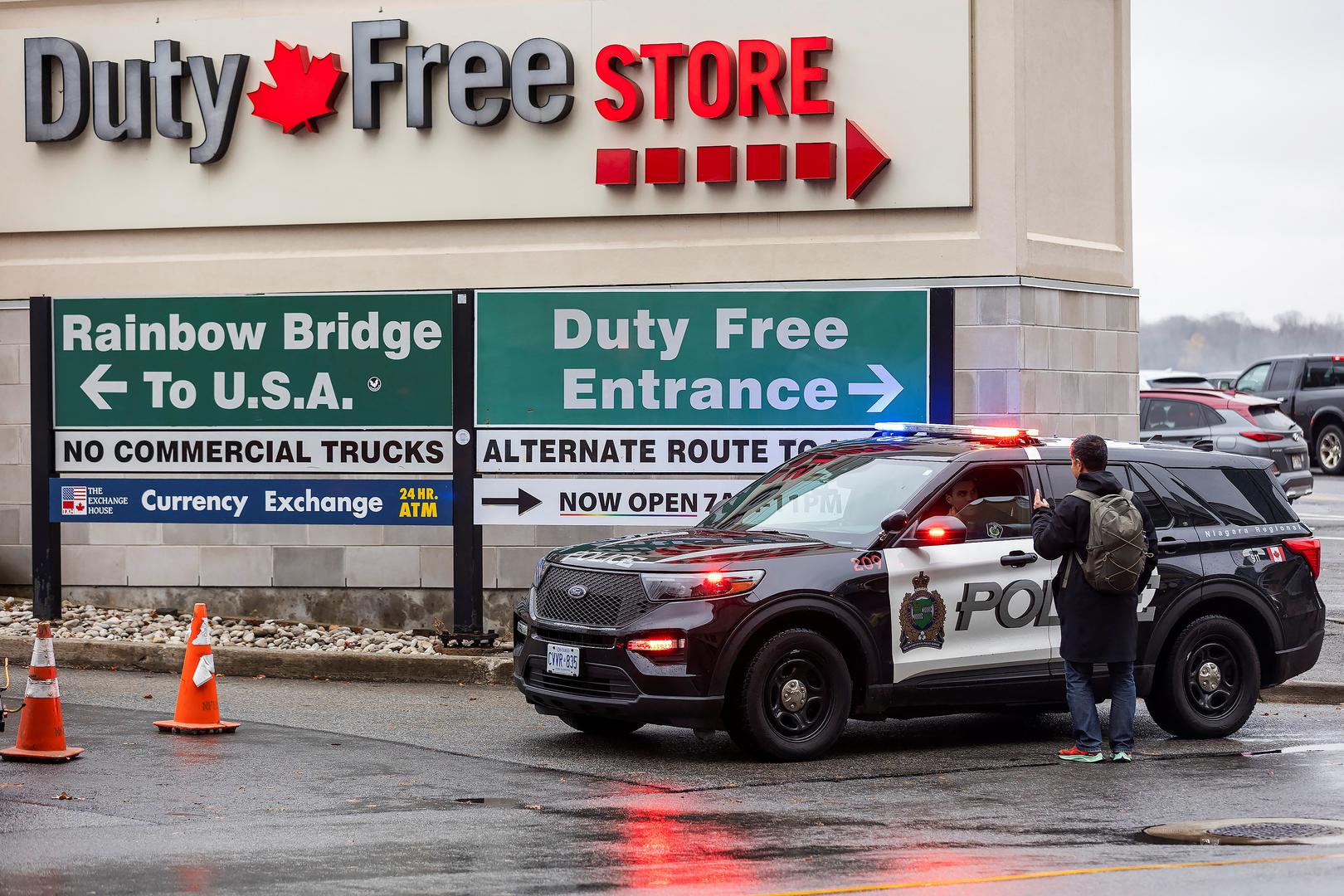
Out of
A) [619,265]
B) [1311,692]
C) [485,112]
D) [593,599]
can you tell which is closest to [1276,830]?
[593,599]

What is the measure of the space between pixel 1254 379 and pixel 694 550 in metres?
25.4

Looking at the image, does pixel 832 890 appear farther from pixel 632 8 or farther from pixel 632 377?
pixel 632 8

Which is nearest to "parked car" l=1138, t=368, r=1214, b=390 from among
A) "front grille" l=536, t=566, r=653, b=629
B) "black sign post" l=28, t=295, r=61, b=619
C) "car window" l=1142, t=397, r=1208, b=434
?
"car window" l=1142, t=397, r=1208, b=434

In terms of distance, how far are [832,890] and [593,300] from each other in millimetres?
8534

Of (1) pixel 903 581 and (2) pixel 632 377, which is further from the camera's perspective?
(2) pixel 632 377

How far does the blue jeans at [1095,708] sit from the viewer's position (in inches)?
387

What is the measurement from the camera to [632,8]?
49.4 ft

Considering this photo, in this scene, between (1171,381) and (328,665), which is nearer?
(328,665)

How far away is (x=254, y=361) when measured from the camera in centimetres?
1495

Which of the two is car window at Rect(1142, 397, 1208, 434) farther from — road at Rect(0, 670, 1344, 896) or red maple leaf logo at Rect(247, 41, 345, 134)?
red maple leaf logo at Rect(247, 41, 345, 134)

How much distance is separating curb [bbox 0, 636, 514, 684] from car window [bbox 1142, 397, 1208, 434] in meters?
14.3

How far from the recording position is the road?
6828 mm

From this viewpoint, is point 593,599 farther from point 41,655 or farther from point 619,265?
point 619,265

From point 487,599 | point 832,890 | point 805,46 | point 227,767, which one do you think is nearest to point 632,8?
point 805,46
